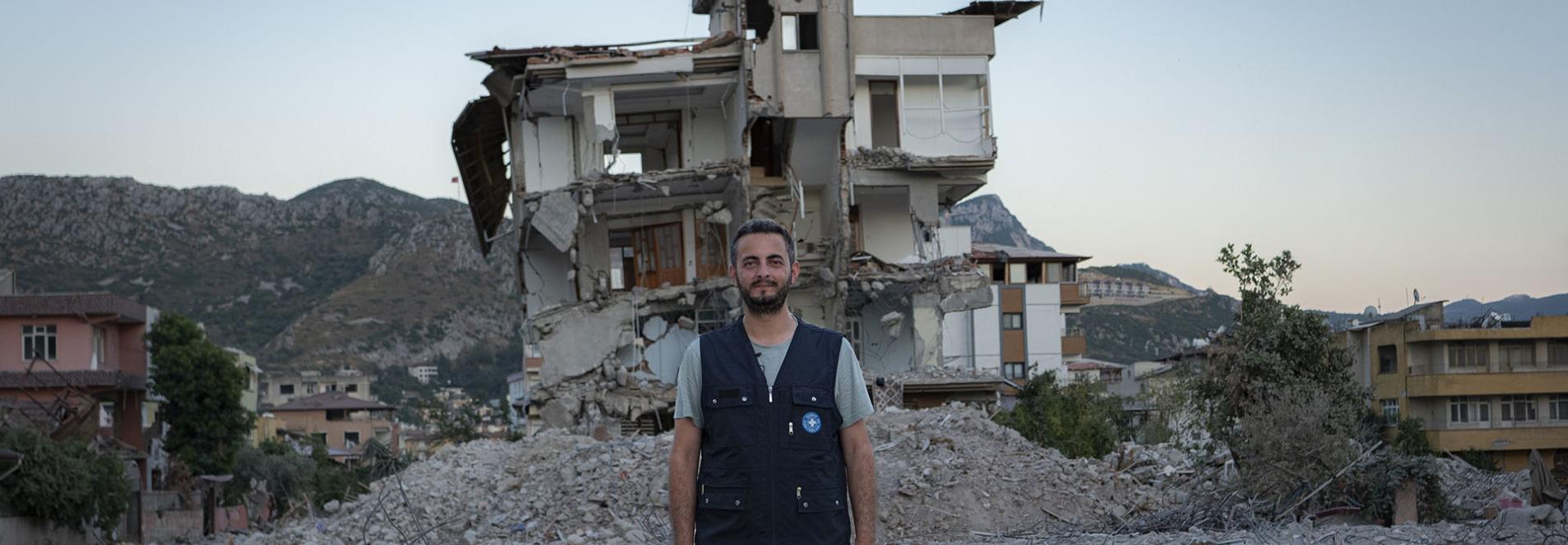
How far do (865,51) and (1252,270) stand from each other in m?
11.2

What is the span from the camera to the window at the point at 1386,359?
59.5m

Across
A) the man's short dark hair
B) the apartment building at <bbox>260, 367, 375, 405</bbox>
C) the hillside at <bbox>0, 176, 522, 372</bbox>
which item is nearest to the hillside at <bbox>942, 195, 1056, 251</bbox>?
the hillside at <bbox>0, 176, 522, 372</bbox>

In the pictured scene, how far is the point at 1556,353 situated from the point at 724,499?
198 ft

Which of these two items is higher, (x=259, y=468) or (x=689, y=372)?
(x=689, y=372)

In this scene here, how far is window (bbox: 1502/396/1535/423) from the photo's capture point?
5756 cm

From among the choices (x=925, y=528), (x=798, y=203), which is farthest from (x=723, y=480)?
(x=798, y=203)

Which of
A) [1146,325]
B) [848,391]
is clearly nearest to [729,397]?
[848,391]

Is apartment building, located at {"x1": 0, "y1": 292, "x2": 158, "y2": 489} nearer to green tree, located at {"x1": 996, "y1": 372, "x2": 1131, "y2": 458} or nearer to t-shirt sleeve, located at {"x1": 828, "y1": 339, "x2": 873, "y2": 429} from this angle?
green tree, located at {"x1": 996, "y1": 372, "x2": 1131, "y2": 458}

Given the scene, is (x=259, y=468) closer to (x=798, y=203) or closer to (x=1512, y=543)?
(x=798, y=203)

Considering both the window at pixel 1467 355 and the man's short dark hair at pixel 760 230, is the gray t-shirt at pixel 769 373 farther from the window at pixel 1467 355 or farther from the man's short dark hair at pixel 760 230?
the window at pixel 1467 355

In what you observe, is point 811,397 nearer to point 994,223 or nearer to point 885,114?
point 885,114

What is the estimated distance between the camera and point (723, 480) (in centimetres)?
575

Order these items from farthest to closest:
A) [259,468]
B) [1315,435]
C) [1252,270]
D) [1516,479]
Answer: [259,468] < [1516,479] < [1252,270] < [1315,435]

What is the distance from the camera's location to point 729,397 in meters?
5.73
